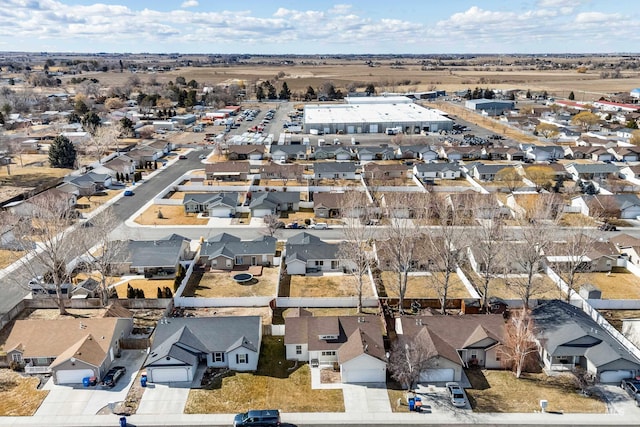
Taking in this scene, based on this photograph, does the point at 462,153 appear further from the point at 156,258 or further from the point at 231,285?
the point at 156,258

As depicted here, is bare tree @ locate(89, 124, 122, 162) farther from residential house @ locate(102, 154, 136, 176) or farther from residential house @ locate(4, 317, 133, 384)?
residential house @ locate(4, 317, 133, 384)

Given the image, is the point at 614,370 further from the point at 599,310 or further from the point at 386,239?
the point at 386,239

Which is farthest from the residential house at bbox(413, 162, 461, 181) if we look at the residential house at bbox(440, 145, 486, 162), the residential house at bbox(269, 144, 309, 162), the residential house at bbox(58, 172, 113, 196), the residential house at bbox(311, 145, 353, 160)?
the residential house at bbox(58, 172, 113, 196)

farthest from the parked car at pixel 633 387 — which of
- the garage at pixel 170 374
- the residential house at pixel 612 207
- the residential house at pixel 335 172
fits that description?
the residential house at pixel 335 172

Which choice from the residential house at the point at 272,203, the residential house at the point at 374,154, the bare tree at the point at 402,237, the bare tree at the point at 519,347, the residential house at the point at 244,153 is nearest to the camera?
the bare tree at the point at 519,347

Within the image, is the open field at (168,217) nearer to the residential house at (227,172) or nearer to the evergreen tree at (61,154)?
the residential house at (227,172)

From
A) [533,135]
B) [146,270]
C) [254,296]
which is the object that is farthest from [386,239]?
[533,135]
